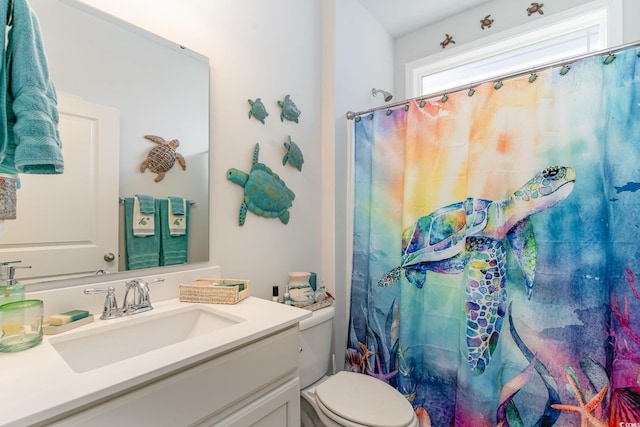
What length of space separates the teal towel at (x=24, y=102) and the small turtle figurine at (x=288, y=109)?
1.05 meters

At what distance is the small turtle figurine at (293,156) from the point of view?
5.56ft

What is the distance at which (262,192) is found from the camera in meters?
1.54

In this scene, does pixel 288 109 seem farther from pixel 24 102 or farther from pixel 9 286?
pixel 9 286

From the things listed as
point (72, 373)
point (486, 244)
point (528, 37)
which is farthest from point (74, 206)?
point (528, 37)

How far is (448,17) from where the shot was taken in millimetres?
2254

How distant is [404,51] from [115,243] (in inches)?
95.4

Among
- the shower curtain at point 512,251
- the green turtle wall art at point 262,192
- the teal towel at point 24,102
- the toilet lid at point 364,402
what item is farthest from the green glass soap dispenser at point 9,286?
the shower curtain at point 512,251

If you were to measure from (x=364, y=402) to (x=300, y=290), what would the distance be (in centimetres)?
57

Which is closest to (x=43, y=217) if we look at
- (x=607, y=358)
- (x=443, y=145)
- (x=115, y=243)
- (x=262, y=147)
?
(x=115, y=243)

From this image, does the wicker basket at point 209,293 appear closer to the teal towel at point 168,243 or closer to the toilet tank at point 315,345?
the teal towel at point 168,243

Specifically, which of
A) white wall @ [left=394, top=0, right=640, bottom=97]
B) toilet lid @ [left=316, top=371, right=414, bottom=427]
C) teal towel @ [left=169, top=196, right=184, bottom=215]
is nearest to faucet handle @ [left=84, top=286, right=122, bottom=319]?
teal towel @ [left=169, top=196, right=184, bottom=215]

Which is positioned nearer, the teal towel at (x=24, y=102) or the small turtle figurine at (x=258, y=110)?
the teal towel at (x=24, y=102)

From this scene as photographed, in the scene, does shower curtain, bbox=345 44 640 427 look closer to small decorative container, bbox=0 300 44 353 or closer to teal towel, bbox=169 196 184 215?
teal towel, bbox=169 196 184 215

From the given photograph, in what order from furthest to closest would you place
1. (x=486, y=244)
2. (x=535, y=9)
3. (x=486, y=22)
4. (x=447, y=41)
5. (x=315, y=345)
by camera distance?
(x=447, y=41) < (x=486, y=22) < (x=535, y=9) < (x=315, y=345) < (x=486, y=244)
